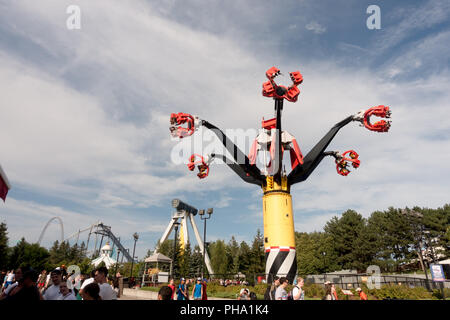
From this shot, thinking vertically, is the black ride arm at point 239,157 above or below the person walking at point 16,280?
above

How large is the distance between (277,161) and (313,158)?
218cm

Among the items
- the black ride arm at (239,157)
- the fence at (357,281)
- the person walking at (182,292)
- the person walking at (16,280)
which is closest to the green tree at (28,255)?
the fence at (357,281)

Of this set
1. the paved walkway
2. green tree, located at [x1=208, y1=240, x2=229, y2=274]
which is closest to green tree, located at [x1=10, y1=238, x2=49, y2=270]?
green tree, located at [x1=208, y1=240, x2=229, y2=274]

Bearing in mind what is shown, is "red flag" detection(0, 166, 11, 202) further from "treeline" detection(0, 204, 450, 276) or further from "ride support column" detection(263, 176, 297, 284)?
"treeline" detection(0, 204, 450, 276)

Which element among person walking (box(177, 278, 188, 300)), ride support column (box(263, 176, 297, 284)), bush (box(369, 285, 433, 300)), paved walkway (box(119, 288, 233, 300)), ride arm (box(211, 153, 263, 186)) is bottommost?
paved walkway (box(119, 288, 233, 300))

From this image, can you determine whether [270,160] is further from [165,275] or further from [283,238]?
[165,275]

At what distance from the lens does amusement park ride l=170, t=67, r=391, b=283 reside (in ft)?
43.5

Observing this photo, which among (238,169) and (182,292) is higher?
(238,169)

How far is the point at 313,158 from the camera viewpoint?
14984 millimetres

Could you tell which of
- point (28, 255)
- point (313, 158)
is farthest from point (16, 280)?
point (28, 255)

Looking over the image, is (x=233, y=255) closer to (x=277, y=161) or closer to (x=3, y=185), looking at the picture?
(x=277, y=161)

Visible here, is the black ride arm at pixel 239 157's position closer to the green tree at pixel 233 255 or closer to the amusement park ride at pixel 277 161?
the amusement park ride at pixel 277 161

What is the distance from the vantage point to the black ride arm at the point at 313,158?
14.8 metres
